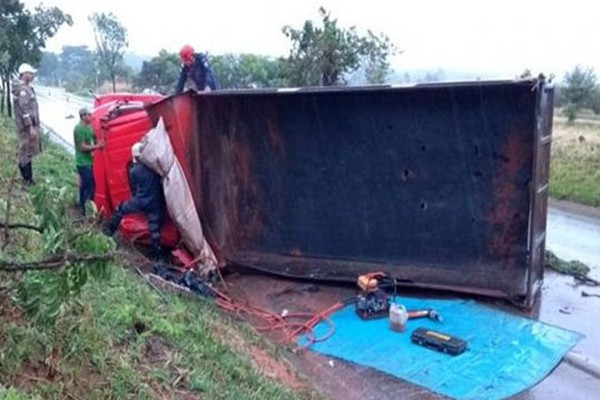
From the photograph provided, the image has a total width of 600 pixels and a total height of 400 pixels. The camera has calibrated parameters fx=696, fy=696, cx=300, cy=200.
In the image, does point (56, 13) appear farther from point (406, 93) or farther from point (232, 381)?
point (232, 381)

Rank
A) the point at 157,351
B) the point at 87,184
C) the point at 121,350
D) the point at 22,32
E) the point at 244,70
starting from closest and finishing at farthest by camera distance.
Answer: the point at 121,350 < the point at 157,351 < the point at 87,184 < the point at 22,32 < the point at 244,70

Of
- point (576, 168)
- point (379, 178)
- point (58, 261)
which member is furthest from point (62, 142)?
point (58, 261)

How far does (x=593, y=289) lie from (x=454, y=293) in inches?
73.7

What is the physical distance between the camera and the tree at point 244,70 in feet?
85.9

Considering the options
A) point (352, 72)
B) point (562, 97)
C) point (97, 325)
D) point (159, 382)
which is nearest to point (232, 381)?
point (159, 382)

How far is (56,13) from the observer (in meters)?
20.9

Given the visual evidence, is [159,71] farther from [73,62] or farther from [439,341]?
[73,62]

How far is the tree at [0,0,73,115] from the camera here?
59.9 feet

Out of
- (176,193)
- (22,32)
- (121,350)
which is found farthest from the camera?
(22,32)

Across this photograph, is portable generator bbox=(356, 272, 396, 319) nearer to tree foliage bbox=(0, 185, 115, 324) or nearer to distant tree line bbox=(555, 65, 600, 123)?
tree foliage bbox=(0, 185, 115, 324)

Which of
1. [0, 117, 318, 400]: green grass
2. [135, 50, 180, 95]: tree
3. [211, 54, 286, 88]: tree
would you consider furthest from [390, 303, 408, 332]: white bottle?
[135, 50, 180, 95]: tree

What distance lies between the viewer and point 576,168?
16.7 m

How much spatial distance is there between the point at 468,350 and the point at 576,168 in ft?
38.9

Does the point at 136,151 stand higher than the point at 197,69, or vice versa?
the point at 197,69
